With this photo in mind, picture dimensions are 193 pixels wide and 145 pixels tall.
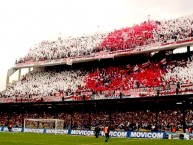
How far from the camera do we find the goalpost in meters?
52.3

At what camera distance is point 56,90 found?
60844mm

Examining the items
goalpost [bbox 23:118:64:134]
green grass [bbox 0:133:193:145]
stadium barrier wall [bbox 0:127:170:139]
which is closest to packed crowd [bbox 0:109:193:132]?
goalpost [bbox 23:118:64:134]

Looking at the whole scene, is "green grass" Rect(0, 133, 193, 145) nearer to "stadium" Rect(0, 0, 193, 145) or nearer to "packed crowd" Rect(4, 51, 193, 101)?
"stadium" Rect(0, 0, 193, 145)

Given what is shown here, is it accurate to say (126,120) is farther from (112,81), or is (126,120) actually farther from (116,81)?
(112,81)

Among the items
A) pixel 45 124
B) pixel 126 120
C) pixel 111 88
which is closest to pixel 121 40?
pixel 111 88

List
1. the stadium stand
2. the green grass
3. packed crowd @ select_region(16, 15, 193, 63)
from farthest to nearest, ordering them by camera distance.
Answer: packed crowd @ select_region(16, 15, 193, 63) < the stadium stand < the green grass

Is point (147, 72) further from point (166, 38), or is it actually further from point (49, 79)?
point (49, 79)

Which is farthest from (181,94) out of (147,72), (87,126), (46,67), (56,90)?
(46,67)

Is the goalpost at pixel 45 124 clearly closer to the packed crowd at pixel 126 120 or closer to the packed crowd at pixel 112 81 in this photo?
the packed crowd at pixel 126 120

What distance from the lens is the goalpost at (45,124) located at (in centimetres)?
5231

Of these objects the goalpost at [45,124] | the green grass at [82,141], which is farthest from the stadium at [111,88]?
the green grass at [82,141]

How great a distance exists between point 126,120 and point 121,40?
51.1ft

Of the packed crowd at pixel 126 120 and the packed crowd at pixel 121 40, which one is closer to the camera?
the packed crowd at pixel 126 120

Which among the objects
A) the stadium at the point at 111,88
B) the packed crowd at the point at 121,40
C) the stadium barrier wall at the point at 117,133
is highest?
the packed crowd at the point at 121,40
